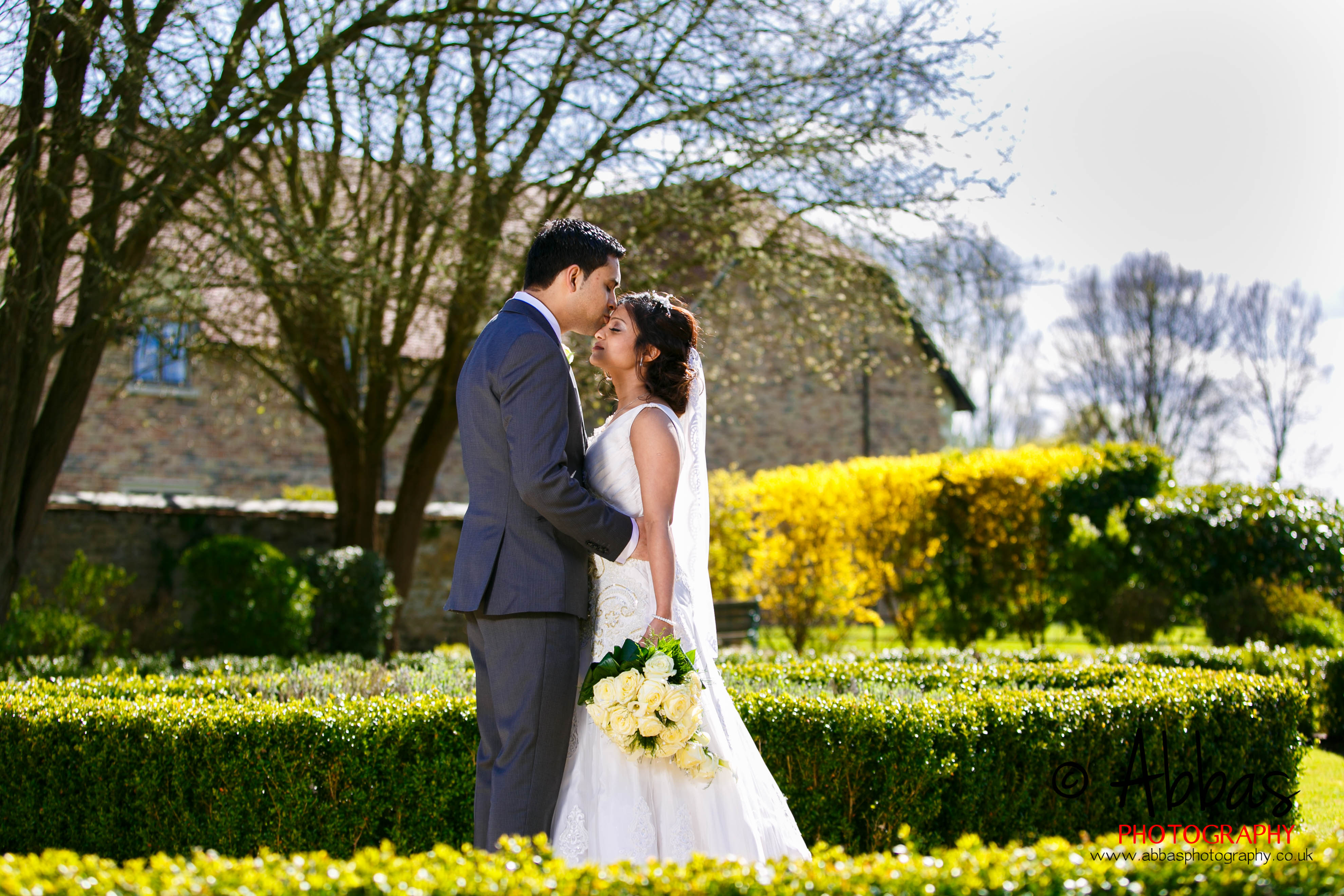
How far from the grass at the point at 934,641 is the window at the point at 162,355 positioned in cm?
770

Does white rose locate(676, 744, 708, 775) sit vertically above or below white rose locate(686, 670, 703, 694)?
below

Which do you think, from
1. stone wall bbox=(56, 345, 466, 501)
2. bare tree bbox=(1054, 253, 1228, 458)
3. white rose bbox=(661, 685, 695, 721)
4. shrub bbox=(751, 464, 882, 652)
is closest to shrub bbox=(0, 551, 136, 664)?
white rose bbox=(661, 685, 695, 721)

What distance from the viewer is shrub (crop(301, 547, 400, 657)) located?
36.8ft

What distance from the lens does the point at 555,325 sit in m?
3.38

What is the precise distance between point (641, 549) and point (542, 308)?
855 mm

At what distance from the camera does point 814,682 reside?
6.04 metres

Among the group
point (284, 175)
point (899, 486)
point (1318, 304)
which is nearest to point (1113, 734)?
point (899, 486)

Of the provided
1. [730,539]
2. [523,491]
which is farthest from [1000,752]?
[730,539]

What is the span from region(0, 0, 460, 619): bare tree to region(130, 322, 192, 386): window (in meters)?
1.36

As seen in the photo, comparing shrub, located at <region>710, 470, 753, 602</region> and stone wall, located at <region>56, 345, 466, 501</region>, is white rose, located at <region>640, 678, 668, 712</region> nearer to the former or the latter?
shrub, located at <region>710, 470, 753, 602</region>

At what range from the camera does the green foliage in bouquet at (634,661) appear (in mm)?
3057

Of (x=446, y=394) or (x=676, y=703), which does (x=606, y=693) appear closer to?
(x=676, y=703)

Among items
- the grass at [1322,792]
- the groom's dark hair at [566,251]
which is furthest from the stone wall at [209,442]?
the groom's dark hair at [566,251]

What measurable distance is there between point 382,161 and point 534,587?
23.0ft
